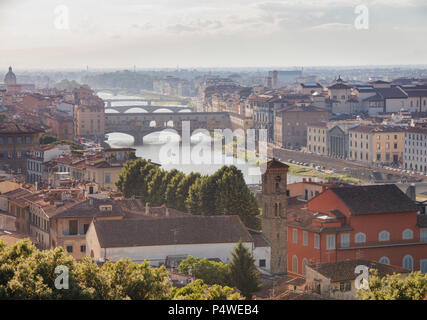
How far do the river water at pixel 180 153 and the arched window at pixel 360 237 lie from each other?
323 inches

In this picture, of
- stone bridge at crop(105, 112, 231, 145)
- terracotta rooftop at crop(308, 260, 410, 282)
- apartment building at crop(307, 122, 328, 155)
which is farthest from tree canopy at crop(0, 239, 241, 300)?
stone bridge at crop(105, 112, 231, 145)

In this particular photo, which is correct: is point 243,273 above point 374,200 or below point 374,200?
below

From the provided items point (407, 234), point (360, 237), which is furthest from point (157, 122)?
point (360, 237)

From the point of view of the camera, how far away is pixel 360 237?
8.48 metres

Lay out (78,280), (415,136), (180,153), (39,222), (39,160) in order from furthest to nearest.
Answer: (180,153)
(415,136)
(39,160)
(39,222)
(78,280)

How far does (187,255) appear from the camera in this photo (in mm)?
7754

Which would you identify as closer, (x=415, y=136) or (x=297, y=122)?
(x=415, y=136)

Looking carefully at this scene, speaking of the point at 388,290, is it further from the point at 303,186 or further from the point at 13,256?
the point at 303,186

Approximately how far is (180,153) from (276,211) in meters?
15.9

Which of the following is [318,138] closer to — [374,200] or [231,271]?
[374,200]

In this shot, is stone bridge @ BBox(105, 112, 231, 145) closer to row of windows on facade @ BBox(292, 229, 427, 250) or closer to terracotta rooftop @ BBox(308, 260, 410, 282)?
row of windows on facade @ BBox(292, 229, 427, 250)

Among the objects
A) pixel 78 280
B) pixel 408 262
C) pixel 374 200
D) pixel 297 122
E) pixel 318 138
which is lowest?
pixel 318 138

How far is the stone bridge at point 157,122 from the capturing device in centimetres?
3206
